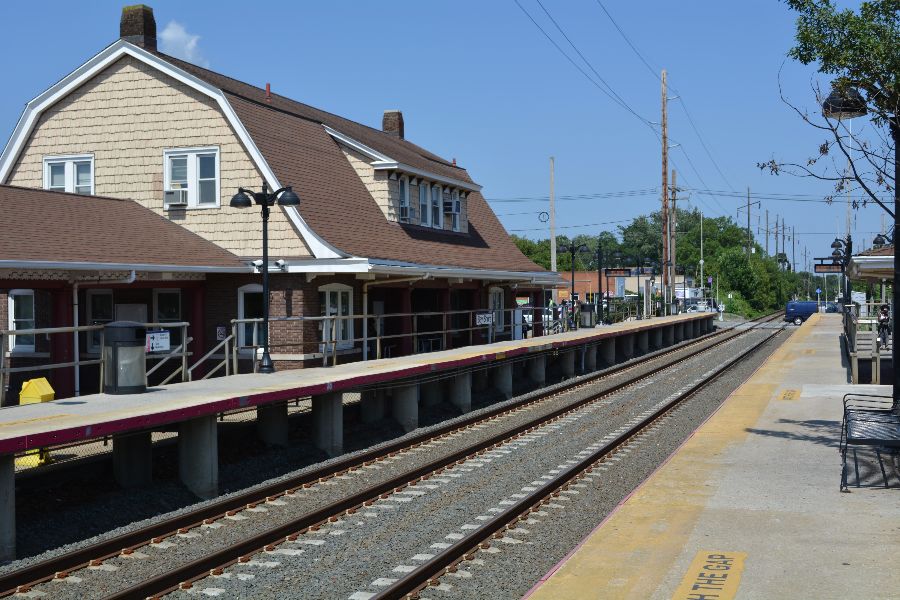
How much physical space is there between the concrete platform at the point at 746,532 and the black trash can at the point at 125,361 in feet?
23.6

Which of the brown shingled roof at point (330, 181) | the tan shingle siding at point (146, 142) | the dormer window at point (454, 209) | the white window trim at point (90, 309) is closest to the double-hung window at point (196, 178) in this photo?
the tan shingle siding at point (146, 142)

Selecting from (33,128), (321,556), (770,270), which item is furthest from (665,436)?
(770,270)

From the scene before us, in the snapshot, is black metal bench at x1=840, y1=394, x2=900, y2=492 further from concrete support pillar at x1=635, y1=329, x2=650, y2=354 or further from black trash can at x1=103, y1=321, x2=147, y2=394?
concrete support pillar at x1=635, y1=329, x2=650, y2=354

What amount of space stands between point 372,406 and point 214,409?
272 inches

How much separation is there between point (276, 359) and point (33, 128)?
32.0 feet

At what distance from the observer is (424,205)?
30.7m

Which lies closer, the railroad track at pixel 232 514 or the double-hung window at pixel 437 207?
the railroad track at pixel 232 514

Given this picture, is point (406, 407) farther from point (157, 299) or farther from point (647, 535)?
point (647, 535)

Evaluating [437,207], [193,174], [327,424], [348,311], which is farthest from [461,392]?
[437,207]

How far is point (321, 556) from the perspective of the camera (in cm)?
934

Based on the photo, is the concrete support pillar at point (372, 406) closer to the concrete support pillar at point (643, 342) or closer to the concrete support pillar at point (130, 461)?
the concrete support pillar at point (130, 461)

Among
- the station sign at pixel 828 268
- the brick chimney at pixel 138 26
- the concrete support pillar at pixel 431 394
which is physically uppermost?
the brick chimney at pixel 138 26

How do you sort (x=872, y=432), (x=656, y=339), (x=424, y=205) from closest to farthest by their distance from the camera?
1. (x=872, y=432)
2. (x=424, y=205)
3. (x=656, y=339)

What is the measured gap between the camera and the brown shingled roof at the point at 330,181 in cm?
2412
